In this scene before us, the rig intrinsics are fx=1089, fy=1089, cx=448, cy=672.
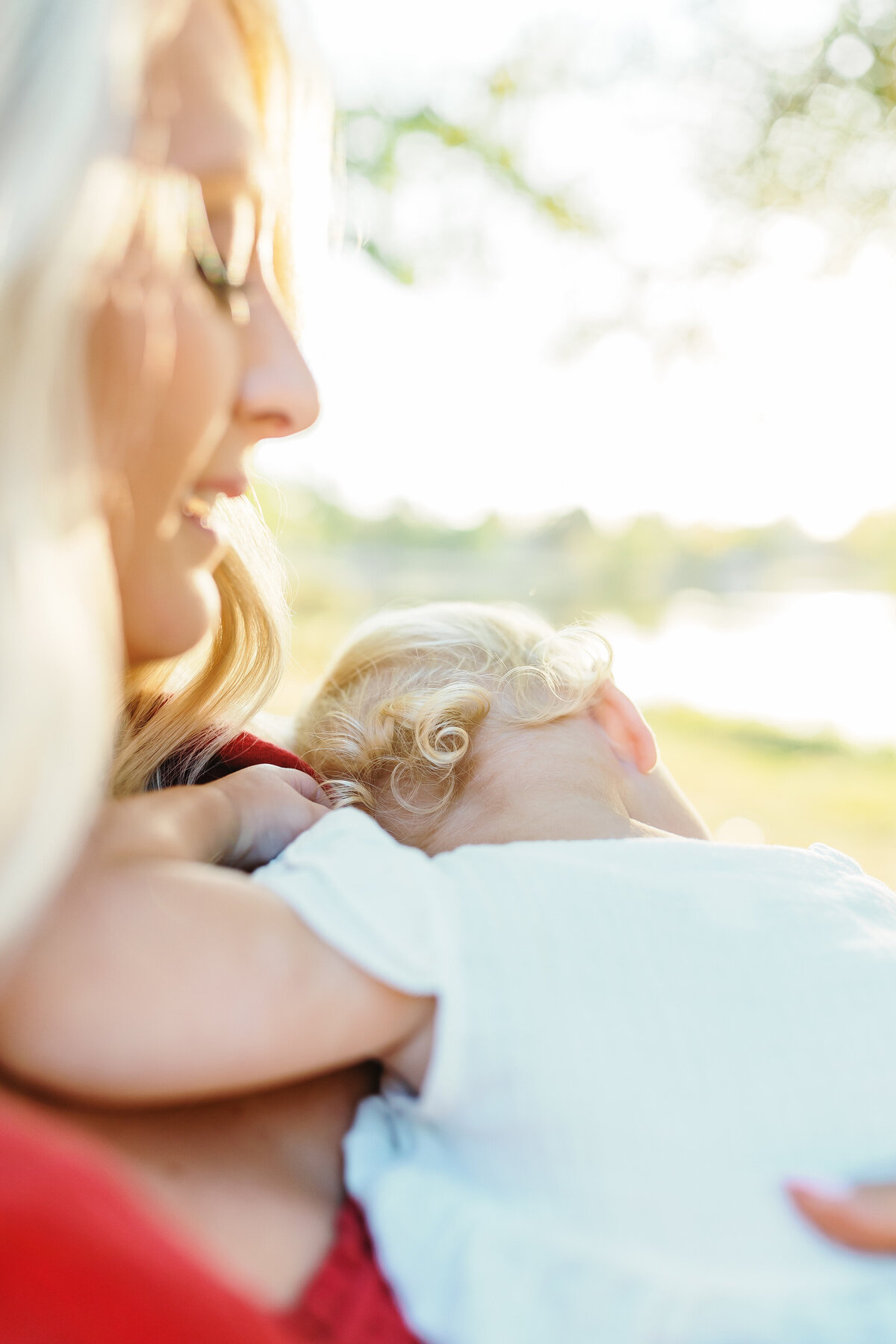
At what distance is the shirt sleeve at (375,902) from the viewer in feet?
2.78

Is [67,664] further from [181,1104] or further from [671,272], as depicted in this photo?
[671,272]

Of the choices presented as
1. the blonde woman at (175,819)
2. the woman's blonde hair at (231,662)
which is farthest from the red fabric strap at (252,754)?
the blonde woman at (175,819)

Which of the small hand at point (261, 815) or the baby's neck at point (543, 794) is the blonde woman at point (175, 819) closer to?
the small hand at point (261, 815)

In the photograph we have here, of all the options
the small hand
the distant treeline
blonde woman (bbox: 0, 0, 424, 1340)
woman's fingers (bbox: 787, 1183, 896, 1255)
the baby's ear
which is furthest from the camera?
the distant treeline

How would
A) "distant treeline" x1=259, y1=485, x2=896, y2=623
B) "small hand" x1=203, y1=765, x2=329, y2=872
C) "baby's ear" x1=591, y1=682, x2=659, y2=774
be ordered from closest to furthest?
"small hand" x1=203, y1=765, x2=329, y2=872
"baby's ear" x1=591, y1=682, x2=659, y2=774
"distant treeline" x1=259, y1=485, x2=896, y2=623

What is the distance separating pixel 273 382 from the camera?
0.97m

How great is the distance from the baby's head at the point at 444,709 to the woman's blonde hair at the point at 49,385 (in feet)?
2.13

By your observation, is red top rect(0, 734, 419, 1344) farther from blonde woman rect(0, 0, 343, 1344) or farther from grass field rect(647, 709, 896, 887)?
grass field rect(647, 709, 896, 887)

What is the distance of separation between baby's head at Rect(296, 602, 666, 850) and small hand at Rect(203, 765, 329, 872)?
0.70 feet

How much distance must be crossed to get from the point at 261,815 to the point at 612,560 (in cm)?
2034

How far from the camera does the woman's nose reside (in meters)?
0.96

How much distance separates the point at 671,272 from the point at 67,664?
565 cm

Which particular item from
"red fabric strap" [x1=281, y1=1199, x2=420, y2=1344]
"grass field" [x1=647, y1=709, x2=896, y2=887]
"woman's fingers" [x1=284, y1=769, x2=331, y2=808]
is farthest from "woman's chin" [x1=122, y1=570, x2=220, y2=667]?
"grass field" [x1=647, y1=709, x2=896, y2=887]

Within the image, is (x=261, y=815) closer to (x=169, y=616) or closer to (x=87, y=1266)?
(x=169, y=616)
